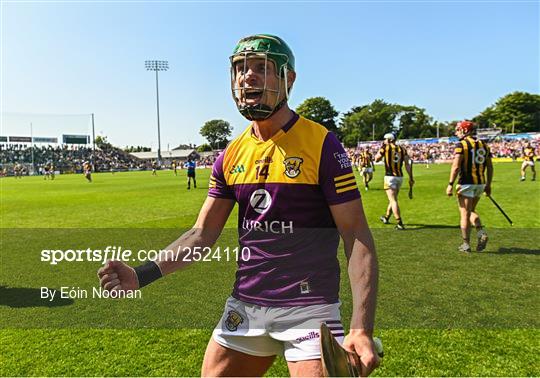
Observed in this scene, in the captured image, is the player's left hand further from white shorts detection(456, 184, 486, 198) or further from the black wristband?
white shorts detection(456, 184, 486, 198)

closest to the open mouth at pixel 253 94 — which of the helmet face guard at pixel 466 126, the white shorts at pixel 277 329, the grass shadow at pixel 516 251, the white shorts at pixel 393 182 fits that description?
the white shorts at pixel 277 329

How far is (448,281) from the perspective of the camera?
651cm

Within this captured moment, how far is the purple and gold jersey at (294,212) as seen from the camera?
85.5 inches

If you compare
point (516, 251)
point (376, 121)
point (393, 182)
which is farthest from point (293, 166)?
point (376, 121)

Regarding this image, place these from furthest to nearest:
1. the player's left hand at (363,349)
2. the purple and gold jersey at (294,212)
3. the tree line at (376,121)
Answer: the tree line at (376,121) → the purple and gold jersey at (294,212) → the player's left hand at (363,349)

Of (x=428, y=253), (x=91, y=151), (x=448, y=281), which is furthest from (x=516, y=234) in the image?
(x=91, y=151)

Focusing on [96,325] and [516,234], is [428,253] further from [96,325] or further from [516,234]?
[96,325]


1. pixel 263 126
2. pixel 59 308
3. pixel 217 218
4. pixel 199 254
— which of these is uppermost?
pixel 263 126

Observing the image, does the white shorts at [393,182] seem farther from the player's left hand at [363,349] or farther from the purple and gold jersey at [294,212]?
the player's left hand at [363,349]

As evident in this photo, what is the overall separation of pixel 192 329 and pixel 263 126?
10.9ft

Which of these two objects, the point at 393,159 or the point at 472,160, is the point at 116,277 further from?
the point at 393,159

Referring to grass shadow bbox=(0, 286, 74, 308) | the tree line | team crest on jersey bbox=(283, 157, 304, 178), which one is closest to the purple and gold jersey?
team crest on jersey bbox=(283, 157, 304, 178)

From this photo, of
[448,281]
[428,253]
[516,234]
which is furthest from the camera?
[516,234]

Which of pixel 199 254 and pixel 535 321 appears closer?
pixel 199 254
